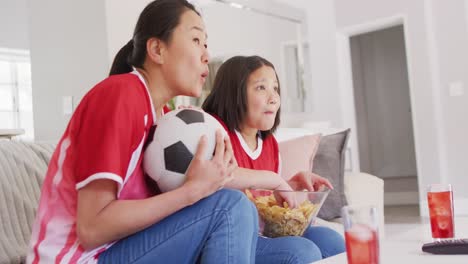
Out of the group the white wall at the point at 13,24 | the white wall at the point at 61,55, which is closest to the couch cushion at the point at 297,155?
the white wall at the point at 61,55

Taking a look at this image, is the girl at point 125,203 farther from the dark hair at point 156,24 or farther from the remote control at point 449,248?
the remote control at point 449,248

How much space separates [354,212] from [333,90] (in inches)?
202

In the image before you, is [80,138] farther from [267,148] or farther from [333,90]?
[333,90]

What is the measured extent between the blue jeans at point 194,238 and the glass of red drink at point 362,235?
233 millimetres

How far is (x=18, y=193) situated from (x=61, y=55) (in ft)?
6.38

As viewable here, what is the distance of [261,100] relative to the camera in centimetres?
185

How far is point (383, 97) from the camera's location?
7348 mm

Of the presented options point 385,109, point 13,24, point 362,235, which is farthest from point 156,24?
point 385,109

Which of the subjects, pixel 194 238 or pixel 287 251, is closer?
pixel 194 238

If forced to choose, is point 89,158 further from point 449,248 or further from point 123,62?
point 449,248

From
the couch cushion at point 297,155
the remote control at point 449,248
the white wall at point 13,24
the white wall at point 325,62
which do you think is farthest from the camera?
the white wall at point 325,62

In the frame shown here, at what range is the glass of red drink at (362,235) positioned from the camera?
96 centimetres

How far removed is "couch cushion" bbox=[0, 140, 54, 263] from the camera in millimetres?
1649

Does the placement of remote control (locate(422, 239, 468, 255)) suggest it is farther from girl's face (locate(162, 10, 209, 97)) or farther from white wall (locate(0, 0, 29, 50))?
white wall (locate(0, 0, 29, 50))
